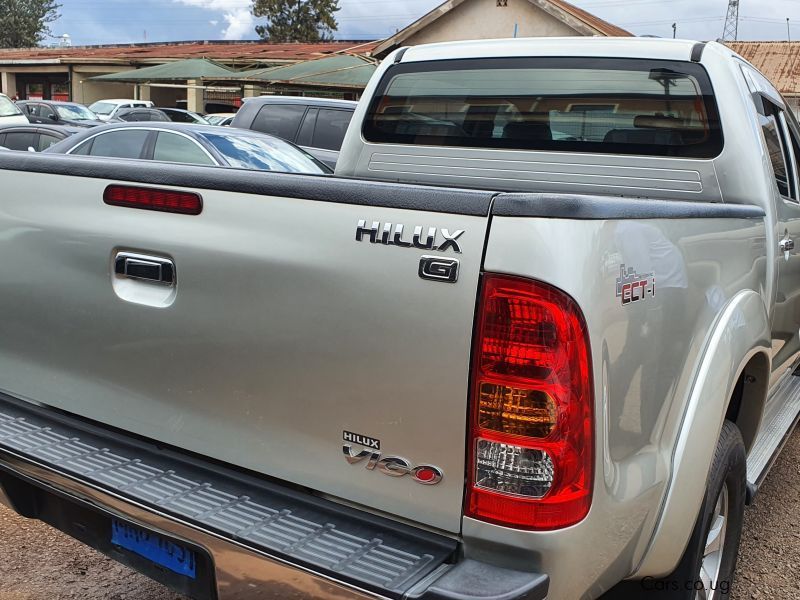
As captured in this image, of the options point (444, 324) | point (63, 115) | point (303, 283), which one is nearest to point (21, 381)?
point (303, 283)

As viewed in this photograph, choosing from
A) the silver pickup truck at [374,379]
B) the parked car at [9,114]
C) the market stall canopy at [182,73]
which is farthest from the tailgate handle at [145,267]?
the market stall canopy at [182,73]

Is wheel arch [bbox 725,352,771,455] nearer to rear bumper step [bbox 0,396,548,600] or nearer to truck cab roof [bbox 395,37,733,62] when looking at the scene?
truck cab roof [bbox 395,37,733,62]

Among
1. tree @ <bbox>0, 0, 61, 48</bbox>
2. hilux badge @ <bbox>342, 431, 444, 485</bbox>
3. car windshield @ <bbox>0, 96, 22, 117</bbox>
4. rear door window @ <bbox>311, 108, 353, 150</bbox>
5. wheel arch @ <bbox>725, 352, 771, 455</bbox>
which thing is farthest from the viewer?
tree @ <bbox>0, 0, 61, 48</bbox>

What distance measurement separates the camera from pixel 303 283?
2.06 metres

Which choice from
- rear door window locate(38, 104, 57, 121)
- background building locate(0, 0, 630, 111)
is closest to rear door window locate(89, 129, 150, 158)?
background building locate(0, 0, 630, 111)

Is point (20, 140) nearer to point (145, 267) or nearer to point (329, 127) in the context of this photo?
point (329, 127)

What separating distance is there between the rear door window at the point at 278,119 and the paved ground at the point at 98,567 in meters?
9.10

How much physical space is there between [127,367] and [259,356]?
0.52m

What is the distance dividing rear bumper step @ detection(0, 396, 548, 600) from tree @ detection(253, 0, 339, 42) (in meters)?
64.7

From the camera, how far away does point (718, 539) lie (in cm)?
278

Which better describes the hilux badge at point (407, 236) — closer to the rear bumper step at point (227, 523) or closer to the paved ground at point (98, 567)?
the rear bumper step at point (227, 523)

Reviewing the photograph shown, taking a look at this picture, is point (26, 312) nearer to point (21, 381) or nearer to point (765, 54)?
point (21, 381)

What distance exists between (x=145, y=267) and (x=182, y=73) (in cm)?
2019

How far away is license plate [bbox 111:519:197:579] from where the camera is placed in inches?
85.8
